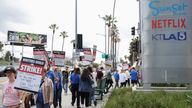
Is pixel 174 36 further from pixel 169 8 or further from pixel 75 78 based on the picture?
pixel 75 78

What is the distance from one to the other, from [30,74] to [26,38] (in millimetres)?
101506

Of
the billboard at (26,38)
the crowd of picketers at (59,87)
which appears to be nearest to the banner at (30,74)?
the crowd of picketers at (59,87)

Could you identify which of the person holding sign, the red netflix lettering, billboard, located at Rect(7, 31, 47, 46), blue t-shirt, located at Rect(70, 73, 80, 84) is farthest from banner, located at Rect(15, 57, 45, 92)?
billboard, located at Rect(7, 31, 47, 46)

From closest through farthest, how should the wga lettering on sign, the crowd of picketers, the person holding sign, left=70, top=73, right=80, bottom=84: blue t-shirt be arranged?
the crowd of picketers
the person holding sign
the wga lettering on sign
left=70, top=73, right=80, bottom=84: blue t-shirt


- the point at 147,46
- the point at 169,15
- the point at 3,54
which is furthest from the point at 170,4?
the point at 3,54

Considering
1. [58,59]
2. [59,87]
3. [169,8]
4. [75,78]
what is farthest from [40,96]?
[58,59]

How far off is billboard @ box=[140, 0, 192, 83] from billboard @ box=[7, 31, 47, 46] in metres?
88.3

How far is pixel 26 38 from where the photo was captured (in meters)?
110

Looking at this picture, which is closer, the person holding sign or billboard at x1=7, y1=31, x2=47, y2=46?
the person holding sign

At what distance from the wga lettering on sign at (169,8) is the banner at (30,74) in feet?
28.9

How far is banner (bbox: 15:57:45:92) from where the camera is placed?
9273 millimetres

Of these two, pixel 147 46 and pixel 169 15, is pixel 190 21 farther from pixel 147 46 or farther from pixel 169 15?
pixel 147 46

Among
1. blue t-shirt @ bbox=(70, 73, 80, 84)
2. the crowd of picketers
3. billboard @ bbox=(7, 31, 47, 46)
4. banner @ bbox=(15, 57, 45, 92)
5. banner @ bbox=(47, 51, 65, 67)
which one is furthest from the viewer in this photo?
billboard @ bbox=(7, 31, 47, 46)

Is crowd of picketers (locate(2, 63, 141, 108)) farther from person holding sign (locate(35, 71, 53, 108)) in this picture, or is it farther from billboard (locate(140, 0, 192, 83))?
billboard (locate(140, 0, 192, 83))
